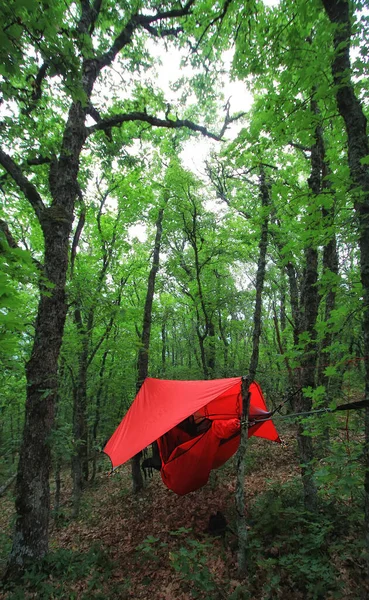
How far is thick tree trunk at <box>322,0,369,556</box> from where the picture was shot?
6.02ft

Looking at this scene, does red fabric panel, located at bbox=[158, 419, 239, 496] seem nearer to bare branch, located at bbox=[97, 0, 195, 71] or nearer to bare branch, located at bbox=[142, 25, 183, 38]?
bare branch, located at bbox=[97, 0, 195, 71]

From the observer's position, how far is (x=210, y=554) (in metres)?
3.18

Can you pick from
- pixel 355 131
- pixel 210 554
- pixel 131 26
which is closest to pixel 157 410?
pixel 210 554

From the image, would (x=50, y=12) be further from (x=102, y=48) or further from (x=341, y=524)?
(x=341, y=524)

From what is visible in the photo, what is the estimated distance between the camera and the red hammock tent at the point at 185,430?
3.50m

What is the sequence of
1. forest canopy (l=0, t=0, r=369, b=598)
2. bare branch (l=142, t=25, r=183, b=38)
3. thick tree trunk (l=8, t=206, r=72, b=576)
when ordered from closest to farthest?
forest canopy (l=0, t=0, r=369, b=598) < thick tree trunk (l=8, t=206, r=72, b=576) < bare branch (l=142, t=25, r=183, b=38)

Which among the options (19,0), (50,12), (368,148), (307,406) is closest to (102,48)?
(50,12)

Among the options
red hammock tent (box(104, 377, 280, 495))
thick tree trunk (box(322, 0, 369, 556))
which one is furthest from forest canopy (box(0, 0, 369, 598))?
red hammock tent (box(104, 377, 280, 495))

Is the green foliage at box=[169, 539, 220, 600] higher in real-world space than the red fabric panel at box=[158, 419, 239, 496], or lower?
lower

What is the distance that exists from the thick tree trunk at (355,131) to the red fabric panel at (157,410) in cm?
200

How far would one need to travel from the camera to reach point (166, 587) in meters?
2.90

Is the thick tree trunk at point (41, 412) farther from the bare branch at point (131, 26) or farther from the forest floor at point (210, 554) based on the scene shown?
the bare branch at point (131, 26)

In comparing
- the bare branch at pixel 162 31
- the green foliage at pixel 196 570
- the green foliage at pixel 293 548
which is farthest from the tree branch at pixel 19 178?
the green foliage at pixel 293 548

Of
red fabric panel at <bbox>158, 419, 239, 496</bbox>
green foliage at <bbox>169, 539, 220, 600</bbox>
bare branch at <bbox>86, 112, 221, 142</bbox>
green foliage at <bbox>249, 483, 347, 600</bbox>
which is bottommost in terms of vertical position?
green foliage at <bbox>169, 539, 220, 600</bbox>
